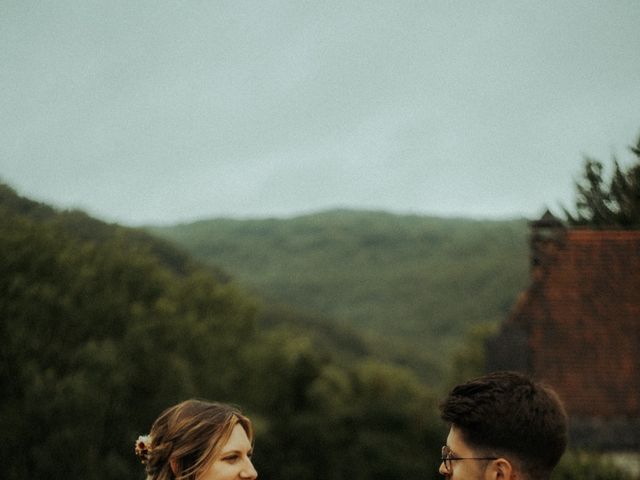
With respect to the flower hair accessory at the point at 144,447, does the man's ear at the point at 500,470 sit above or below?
above

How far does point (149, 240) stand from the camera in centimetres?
2220

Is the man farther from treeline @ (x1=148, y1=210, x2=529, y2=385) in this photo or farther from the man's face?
treeline @ (x1=148, y1=210, x2=529, y2=385)

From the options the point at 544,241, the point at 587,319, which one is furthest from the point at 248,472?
the point at 544,241

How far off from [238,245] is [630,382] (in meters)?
133

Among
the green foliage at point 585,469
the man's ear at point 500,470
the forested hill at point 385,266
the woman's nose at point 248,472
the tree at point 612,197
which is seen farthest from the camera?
the forested hill at point 385,266

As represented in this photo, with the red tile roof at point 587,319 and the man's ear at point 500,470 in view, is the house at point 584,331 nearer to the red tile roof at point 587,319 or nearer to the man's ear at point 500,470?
the red tile roof at point 587,319

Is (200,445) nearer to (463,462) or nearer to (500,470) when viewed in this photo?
(463,462)

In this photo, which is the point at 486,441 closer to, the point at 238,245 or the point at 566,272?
the point at 566,272

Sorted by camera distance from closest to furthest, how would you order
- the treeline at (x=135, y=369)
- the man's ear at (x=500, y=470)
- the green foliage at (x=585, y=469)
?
the man's ear at (x=500, y=470), the treeline at (x=135, y=369), the green foliage at (x=585, y=469)

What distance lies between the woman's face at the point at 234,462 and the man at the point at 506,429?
3.00 ft

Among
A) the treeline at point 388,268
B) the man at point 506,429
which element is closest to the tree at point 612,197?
the man at point 506,429

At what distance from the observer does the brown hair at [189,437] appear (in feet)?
13.1

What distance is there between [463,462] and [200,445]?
1.12 meters

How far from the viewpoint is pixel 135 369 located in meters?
20.8
